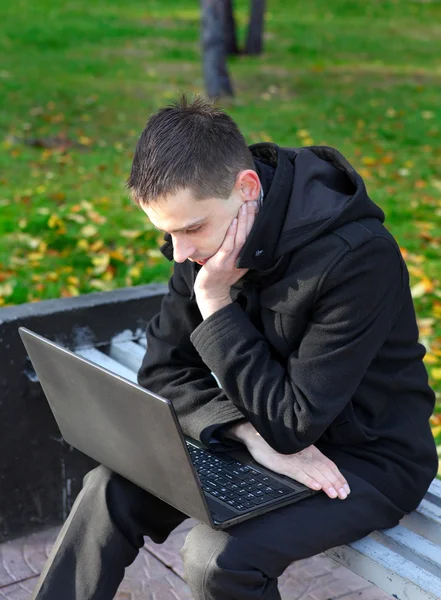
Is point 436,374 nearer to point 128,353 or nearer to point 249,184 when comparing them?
point 128,353

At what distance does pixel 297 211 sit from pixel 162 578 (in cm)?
146

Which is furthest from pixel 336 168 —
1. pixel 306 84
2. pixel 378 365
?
pixel 306 84

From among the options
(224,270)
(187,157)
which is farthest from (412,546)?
(187,157)

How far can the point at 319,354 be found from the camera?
92.0 inches

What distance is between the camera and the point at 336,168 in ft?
8.48

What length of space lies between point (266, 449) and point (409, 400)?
417 millimetres

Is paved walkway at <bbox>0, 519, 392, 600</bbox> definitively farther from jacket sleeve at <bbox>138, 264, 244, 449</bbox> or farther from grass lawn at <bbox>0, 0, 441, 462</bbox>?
grass lawn at <bbox>0, 0, 441, 462</bbox>

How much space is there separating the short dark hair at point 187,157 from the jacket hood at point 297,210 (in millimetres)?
110

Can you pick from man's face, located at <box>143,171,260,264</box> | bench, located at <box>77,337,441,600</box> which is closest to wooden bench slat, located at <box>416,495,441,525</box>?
bench, located at <box>77,337,441,600</box>

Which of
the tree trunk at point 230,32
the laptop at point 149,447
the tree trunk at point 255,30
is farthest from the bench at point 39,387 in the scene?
the tree trunk at point 255,30

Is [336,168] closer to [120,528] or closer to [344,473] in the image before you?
[344,473]

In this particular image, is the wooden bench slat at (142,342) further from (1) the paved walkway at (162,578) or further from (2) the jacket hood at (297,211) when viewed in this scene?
(2) the jacket hood at (297,211)

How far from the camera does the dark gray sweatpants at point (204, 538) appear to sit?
221 cm

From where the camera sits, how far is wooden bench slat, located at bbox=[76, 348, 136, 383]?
128 inches
